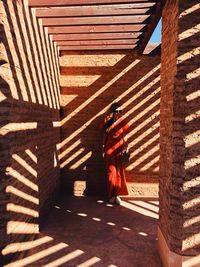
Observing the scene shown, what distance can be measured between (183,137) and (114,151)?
310 centimetres

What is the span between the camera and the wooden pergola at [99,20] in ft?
13.2

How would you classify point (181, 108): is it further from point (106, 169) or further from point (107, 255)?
point (106, 169)

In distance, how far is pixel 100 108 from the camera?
6.59m

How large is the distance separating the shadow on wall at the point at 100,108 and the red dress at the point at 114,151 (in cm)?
50

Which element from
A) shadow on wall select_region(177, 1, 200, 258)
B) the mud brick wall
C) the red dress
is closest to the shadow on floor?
the mud brick wall

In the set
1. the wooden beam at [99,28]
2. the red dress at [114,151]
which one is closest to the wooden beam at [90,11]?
the wooden beam at [99,28]

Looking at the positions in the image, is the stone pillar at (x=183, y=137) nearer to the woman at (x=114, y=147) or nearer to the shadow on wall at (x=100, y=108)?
the woman at (x=114, y=147)

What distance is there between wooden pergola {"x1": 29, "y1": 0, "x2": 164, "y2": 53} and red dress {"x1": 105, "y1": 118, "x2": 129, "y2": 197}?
5.85ft

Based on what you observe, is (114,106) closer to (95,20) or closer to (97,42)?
(97,42)

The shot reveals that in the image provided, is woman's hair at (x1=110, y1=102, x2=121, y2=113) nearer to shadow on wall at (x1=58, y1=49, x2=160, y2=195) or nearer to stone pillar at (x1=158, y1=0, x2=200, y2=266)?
shadow on wall at (x1=58, y1=49, x2=160, y2=195)

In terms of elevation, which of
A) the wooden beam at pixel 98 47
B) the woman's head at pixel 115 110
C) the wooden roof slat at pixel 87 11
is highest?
the wooden beam at pixel 98 47

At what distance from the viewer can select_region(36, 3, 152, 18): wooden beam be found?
13.9 feet

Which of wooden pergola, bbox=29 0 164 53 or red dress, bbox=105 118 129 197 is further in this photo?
red dress, bbox=105 118 129 197

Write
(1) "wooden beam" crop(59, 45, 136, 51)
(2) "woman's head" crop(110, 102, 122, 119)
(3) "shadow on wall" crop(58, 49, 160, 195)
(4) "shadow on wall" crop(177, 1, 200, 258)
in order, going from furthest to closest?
(3) "shadow on wall" crop(58, 49, 160, 195) < (1) "wooden beam" crop(59, 45, 136, 51) < (2) "woman's head" crop(110, 102, 122, 119) < (4) "shadow on wall" crop(177, 1, 200, 258)
